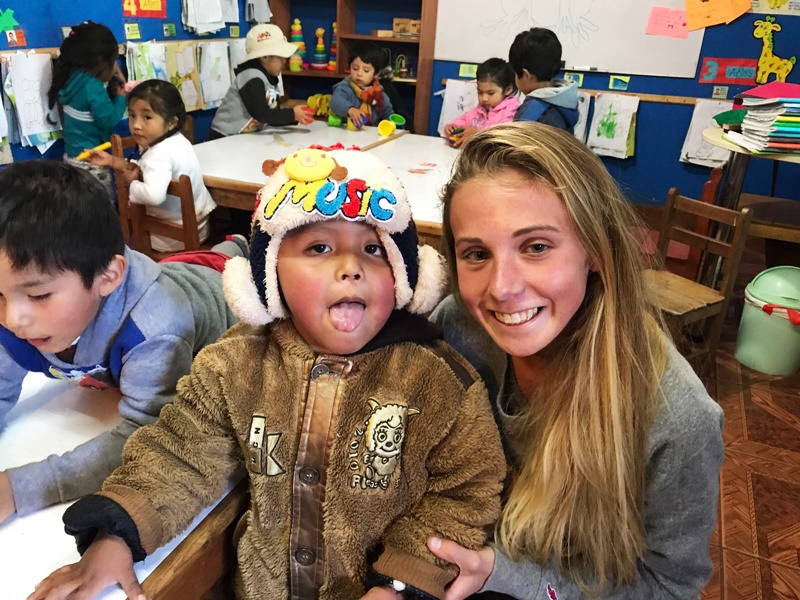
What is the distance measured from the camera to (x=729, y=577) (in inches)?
69.7

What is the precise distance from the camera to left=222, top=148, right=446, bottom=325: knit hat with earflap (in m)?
0.83

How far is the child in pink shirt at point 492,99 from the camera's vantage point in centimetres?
337

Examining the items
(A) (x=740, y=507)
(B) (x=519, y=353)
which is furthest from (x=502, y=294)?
(A) (x=740, y=507)

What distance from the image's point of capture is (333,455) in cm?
88

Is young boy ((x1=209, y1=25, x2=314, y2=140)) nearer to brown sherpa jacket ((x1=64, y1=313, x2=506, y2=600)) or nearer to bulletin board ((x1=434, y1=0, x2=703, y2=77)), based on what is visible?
bulletin board ((x1=434, y1=0, x2=703, y2=77))

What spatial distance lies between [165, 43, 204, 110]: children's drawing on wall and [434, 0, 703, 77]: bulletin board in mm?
1903

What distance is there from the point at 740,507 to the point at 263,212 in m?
1.93

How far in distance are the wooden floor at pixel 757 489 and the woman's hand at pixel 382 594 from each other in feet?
4.14

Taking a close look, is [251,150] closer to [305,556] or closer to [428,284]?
[428,284]

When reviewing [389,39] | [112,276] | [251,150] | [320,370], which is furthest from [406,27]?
[320,370]

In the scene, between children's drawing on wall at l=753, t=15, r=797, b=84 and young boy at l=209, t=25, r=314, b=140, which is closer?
young boy at l=209, t=25, r=314, b=140

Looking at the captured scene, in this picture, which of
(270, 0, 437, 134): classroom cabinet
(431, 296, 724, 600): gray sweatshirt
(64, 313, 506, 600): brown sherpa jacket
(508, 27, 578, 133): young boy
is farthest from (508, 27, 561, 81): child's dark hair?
(64, 313, 506, 600): brown sherpa jacket

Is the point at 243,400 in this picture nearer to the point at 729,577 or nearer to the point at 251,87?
the point at 729,577

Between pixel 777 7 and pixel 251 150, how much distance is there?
3607 mm
